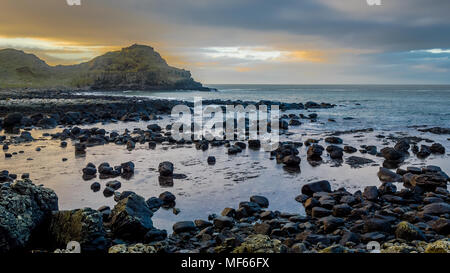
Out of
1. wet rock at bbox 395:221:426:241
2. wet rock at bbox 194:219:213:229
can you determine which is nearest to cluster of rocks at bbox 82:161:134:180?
wet rock at bbox 194:219:213:229

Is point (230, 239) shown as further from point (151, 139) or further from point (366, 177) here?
point (151, 139)

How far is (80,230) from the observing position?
24.7 ft

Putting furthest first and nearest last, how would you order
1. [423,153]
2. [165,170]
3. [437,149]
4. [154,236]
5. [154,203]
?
[437,149] → [423,153] → [165,170] → [154,203] → [154,236]

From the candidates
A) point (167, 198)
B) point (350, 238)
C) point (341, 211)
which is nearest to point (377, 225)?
point (350, 238)

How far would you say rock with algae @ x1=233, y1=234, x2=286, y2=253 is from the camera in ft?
22.3

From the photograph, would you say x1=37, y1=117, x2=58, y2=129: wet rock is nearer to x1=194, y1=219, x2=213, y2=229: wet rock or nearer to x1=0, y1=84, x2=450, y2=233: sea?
x1=0, y1=84, x2=450, y2=233: sea

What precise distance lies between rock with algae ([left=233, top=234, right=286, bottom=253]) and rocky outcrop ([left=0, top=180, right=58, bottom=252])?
4605mm

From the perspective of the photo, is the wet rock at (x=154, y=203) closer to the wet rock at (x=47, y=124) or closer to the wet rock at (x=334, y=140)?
the wet rock at (x=334, y=140)

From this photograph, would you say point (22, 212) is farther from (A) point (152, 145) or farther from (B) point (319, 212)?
(A) point (152, 145)

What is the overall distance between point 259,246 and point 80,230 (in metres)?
4.05

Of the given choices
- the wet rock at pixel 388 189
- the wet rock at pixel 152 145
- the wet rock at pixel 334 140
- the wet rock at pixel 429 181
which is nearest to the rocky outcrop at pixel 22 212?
the wet rock at pixel 388 189

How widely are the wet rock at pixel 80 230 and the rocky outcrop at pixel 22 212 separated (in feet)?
1.22
